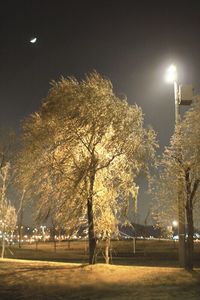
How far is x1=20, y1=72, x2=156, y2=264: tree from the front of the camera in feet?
67.3

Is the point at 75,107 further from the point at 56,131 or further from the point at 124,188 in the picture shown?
the point at 124,188

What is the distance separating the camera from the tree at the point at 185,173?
67.6 ft

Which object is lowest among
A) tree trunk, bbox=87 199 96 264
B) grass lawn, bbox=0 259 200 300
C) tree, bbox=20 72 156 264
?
grass lawn, bbox=0 259 200 300

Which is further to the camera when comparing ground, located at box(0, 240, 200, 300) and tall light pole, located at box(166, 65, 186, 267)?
tall light pole, located at box(166, 65, 186, 267)

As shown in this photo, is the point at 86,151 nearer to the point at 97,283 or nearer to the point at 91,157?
the point at 91,157

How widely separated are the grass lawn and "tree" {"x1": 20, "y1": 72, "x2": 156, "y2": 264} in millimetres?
2611

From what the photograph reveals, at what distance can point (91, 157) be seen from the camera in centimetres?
2077

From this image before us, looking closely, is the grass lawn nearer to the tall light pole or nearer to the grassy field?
the tall light pole

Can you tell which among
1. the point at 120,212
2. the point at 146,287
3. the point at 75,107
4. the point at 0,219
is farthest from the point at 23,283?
the point at 0,219

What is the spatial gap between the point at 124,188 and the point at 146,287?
21.6 feet

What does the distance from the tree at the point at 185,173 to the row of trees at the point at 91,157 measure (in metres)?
0.04

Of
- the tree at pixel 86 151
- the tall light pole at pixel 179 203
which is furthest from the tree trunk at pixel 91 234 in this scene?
the tall light pole at pixel 179 203

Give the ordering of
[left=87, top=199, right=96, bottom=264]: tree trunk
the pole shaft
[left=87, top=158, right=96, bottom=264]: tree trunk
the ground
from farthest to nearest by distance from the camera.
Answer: [left=87, top=199, right=96, bottom=264]: tree trunk → [left=87, top=158, right=96, bottom=264]: tree trunk → the pole shaft → the ground

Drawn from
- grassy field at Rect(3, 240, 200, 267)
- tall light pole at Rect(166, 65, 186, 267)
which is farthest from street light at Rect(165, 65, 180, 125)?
grassy field at Rect(3, 240, 200, 267)
